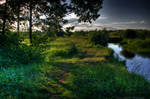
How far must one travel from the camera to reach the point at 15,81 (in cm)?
412

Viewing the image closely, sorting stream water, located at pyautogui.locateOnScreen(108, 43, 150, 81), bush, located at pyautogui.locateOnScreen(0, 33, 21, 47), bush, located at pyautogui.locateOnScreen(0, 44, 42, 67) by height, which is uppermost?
bush, located at pyautogui.locateOnScreen(0, 33, 21, 47)

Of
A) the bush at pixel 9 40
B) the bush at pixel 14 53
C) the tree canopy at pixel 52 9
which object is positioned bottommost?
the bush at pixel 14 53

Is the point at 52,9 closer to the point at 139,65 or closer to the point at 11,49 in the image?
the point at 11,49

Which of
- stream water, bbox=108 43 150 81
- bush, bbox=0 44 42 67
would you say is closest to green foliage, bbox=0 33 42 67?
bush, bbox=0 44 42 67

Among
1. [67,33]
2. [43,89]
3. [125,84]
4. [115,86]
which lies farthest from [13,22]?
[125,84]

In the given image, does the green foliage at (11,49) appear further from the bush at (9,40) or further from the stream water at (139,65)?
the stream water at (139,65)

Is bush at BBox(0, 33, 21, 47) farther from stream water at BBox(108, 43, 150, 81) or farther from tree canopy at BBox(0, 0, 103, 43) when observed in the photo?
stream water at BBox(108, 43, 150, 81)

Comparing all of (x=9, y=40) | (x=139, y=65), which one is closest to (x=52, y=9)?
(x=9, y=40)

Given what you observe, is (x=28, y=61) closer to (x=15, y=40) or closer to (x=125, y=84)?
(x=15, y=40)

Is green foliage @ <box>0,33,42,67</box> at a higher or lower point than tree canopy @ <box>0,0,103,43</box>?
lower

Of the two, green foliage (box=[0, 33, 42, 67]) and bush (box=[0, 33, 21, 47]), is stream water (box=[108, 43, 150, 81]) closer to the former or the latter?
green foliage (box=[0, 33, 42, 67])

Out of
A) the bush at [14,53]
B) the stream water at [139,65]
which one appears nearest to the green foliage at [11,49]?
the bush at [14,53]

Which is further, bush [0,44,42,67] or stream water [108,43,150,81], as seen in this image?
stream water [108,43,150,81]

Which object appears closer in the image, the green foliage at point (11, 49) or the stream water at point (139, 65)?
the green foliage at point (11, 49)
